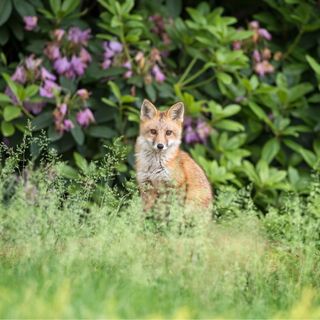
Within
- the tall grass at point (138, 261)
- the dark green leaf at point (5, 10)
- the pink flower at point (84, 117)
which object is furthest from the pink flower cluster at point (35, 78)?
the tall grass at point (138, 261)

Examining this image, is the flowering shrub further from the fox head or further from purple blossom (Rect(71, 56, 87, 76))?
the fox head

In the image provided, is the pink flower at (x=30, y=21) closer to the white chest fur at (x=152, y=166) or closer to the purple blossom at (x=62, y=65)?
the purple blossom at (x=62, y=65)

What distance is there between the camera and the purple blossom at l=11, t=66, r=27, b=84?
1088 cm

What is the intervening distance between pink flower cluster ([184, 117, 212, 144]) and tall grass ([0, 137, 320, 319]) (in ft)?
8.89

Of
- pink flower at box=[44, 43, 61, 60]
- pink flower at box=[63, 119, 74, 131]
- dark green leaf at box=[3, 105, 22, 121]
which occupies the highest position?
pink flower at box=[44, 43, 61, 60]

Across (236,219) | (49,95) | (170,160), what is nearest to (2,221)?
(236,219)

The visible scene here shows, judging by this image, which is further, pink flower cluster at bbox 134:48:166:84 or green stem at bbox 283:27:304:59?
green stem at bbox 283:27:304:59

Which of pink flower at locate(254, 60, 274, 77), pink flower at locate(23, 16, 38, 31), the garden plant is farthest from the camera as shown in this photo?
pink flower at locate(254, 60, 274, 77)

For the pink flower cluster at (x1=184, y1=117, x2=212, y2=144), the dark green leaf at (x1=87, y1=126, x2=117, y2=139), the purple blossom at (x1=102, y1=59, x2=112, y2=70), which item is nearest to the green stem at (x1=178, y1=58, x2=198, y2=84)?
the pink flower cluster at (x1=184, y1=117, x2=212, y2=144)

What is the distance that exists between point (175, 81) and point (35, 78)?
1513 mm

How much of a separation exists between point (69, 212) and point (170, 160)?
2120 millimetres

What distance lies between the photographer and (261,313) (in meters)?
6.97

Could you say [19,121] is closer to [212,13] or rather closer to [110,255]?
[212,13]

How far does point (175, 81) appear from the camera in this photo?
11.5 metres
